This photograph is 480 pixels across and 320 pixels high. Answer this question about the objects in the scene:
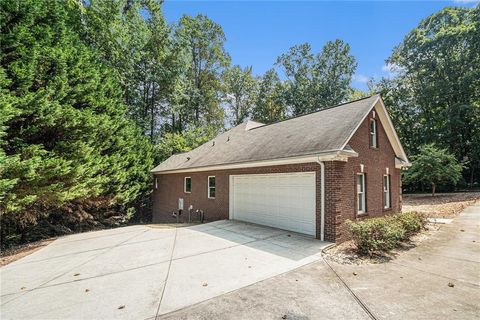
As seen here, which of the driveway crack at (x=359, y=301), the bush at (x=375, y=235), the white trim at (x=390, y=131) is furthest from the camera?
the white trim at (x=390, y=131)

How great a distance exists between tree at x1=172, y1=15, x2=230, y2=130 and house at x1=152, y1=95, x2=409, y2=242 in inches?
715

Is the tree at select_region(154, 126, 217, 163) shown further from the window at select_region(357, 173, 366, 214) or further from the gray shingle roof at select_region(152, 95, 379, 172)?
the window at select_region(357, 173, 366, 214)

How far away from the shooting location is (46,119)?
891cm

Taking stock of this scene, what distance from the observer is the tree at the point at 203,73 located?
29855 millimetres

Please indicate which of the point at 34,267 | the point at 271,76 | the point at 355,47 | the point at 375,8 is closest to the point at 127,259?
the point at 34,267

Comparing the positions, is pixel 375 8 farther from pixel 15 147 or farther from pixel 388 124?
pixel 15 147

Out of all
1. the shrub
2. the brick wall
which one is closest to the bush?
the shrub

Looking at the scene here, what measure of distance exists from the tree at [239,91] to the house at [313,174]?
22.9 meters

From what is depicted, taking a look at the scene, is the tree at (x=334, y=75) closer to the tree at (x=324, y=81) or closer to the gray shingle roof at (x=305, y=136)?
the tree at (x=324, y=81)

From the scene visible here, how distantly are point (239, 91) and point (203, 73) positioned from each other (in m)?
6.11

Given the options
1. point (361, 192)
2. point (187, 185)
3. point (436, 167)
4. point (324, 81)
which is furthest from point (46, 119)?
point (324, 81)

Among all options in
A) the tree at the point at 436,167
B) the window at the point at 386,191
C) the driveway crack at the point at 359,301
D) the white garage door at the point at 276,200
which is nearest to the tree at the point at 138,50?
the white garage door at the point at 276,200

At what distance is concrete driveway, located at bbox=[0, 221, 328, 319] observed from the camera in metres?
4.10

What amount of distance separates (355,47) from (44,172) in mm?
38719
